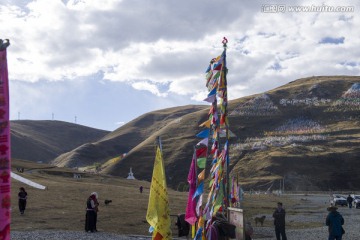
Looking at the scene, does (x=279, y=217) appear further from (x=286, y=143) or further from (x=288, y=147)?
(x=286, y=143)

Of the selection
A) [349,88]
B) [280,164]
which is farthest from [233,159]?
[349,88]

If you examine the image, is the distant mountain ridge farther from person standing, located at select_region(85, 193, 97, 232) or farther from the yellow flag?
the yellow flag

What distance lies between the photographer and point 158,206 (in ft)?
31.4

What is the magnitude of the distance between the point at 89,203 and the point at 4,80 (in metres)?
17.5

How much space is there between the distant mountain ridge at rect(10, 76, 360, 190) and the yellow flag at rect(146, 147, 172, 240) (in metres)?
89.9

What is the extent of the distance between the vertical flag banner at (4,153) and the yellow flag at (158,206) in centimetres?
485

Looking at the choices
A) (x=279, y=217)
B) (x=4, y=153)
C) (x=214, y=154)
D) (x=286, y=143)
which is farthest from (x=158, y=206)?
(x=286, y=143)

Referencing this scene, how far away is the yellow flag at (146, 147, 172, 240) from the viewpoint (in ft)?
31.2

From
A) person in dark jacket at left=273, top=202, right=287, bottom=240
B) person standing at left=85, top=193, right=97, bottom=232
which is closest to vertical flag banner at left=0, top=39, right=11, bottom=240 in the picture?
person in dark jacket at left=273, top=202, right=287, bottom=240

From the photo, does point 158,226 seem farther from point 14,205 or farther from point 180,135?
point 180,135

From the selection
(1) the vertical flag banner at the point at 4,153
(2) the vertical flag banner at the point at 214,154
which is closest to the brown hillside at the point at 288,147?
(2) the vertical flag banner at the point at 214,154

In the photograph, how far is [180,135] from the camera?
595 feet

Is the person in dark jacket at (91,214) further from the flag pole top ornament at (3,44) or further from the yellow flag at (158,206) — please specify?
the flag pole top ornament at (3,44)

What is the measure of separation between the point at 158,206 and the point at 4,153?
5164mm
